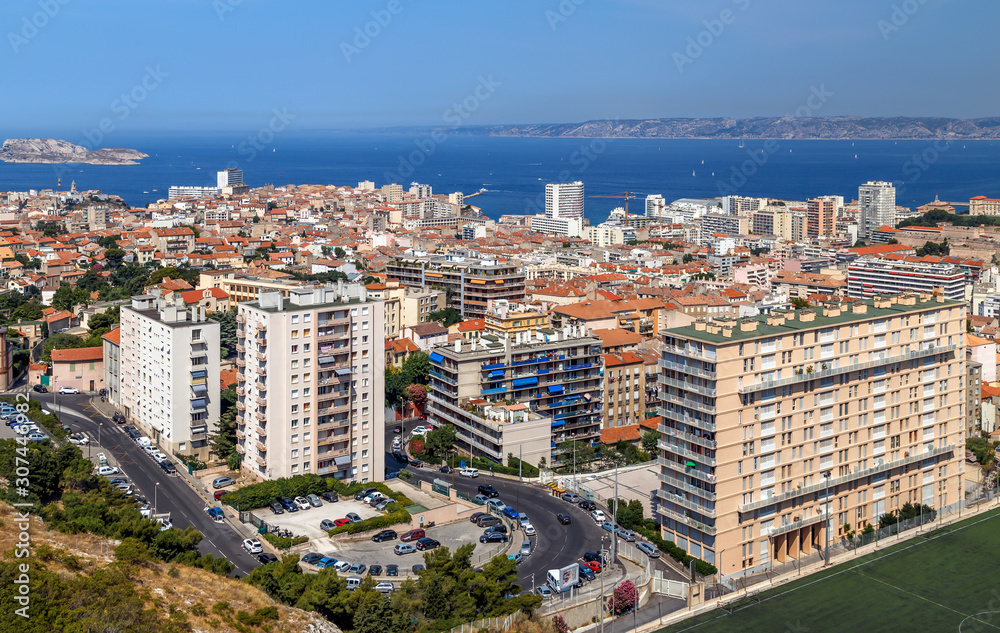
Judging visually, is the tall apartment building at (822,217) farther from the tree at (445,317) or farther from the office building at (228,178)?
the office building at (228,178)

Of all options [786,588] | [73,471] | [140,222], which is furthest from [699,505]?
[140,222]

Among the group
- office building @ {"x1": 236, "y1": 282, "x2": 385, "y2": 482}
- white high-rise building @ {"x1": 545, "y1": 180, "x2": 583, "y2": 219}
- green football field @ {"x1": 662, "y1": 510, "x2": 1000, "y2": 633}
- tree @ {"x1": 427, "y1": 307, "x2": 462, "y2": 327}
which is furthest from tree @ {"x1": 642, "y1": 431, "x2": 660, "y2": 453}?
white high-rise building @ {"x1": 545, "y1": 180, "x2": 583, "y2": 219}

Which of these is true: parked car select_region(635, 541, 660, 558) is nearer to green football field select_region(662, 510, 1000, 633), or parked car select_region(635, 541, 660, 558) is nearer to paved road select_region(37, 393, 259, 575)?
green football field select_region(662, 510, 1000, 633)

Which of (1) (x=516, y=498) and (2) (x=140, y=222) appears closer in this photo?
(1) (x=516, y=498)

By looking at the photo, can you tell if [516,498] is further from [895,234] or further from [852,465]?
[895,234]

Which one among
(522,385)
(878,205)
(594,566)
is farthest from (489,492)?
(878,205)

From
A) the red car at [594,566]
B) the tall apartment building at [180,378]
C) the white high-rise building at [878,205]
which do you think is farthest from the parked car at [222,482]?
the white high-rise building at [878,205]
